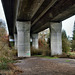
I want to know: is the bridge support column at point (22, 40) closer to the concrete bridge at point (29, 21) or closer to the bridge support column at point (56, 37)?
the concrete bridge at point (29, 21)

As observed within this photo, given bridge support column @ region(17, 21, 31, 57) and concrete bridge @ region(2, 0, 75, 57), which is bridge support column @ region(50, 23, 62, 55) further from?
bridge support column @ region(17, 21, 31, 57)

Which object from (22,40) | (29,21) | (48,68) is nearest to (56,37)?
(29,21)

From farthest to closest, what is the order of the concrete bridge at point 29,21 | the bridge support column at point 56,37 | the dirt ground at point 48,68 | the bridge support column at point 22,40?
the bridge support column at point 56,37, the bridge support column at point 22,40, the concrete bridge at point 29,21, the dirt ground at point 48,68

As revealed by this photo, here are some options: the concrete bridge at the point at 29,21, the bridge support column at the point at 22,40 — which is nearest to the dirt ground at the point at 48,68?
the concrete bridge at the point at 29,21

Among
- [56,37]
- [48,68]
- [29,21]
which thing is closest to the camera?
[48,68]

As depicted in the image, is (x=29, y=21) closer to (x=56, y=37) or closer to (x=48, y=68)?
(x=56, y=37)

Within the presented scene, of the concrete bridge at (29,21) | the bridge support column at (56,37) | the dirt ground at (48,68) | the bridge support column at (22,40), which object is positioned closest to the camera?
the dirt ground at (48,68)

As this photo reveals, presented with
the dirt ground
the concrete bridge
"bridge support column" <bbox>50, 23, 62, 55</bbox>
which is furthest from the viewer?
"bridge support column" <bbox>50, 23, 62, 55</bbox>

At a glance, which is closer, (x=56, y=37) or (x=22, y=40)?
(x=22, y=40)

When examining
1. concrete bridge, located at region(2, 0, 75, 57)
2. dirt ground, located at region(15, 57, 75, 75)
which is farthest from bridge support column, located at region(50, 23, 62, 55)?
dirt ground, located at region(15, 57, 75, 75)

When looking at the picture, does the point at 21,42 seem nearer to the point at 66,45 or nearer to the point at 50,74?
the point at 66,45

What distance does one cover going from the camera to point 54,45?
2345 cm

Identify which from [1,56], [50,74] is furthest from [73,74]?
[1,56]

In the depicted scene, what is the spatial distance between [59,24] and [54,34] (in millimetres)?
1848
